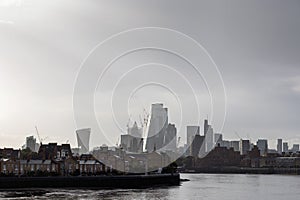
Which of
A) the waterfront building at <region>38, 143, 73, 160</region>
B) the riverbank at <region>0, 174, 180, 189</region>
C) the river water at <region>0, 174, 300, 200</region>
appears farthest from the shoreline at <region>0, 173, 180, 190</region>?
the waterfront building at <region>38, 143, 73, 160</region>

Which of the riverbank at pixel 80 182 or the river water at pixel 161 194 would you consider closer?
the river water at pixel 161 194

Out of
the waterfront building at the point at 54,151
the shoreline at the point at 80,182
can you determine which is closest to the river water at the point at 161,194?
the shoreline at the point at 80,182

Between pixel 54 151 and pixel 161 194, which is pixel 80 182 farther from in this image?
pixel 54 151

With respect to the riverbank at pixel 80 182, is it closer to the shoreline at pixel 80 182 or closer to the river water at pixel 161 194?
the shoreline at pixel 80 182

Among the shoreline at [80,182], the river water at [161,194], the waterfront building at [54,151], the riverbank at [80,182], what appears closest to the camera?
the river water at [161,194]

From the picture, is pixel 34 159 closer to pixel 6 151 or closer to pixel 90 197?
pixel 6 151

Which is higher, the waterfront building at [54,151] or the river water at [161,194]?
the waterfront building at [54,151]

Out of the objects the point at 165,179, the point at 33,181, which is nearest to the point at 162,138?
the point at 165,179

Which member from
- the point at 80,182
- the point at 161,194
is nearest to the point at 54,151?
the point at 80,182
